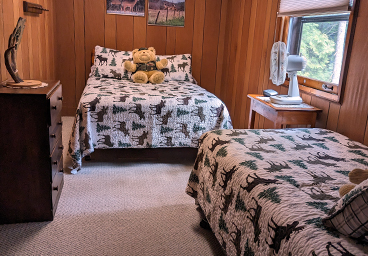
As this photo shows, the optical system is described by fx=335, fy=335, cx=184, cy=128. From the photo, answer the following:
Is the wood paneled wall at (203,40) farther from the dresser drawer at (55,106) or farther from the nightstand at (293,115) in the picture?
the dresser drawer at (55,106)

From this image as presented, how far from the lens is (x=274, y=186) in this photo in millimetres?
→ 1349

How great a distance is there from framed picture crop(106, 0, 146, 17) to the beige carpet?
94.0 inches

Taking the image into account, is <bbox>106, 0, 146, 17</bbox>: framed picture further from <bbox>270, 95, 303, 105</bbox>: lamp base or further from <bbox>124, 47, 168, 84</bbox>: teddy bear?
<bbox>270, 95, 303, 105</bbox>: lamp base

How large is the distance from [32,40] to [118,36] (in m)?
1.50

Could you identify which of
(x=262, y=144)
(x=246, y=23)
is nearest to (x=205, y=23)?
(x=246, y=23)

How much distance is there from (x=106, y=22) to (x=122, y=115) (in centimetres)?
203

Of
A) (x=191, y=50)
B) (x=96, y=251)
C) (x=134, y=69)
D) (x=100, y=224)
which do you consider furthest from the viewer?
(x=191, y=50)

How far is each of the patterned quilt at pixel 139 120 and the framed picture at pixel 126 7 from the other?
1.66 metres

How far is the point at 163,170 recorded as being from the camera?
298 cm

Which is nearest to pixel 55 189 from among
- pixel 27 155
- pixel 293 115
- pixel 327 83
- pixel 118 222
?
pixel 27 155

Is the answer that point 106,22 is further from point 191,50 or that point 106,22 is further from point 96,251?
point 96,251

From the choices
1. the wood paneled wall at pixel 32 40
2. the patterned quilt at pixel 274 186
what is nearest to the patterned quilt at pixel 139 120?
the wood paneled wall at pixel 32 40

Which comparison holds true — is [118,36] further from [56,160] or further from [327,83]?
[327,83]

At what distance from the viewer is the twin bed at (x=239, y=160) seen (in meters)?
1.17
